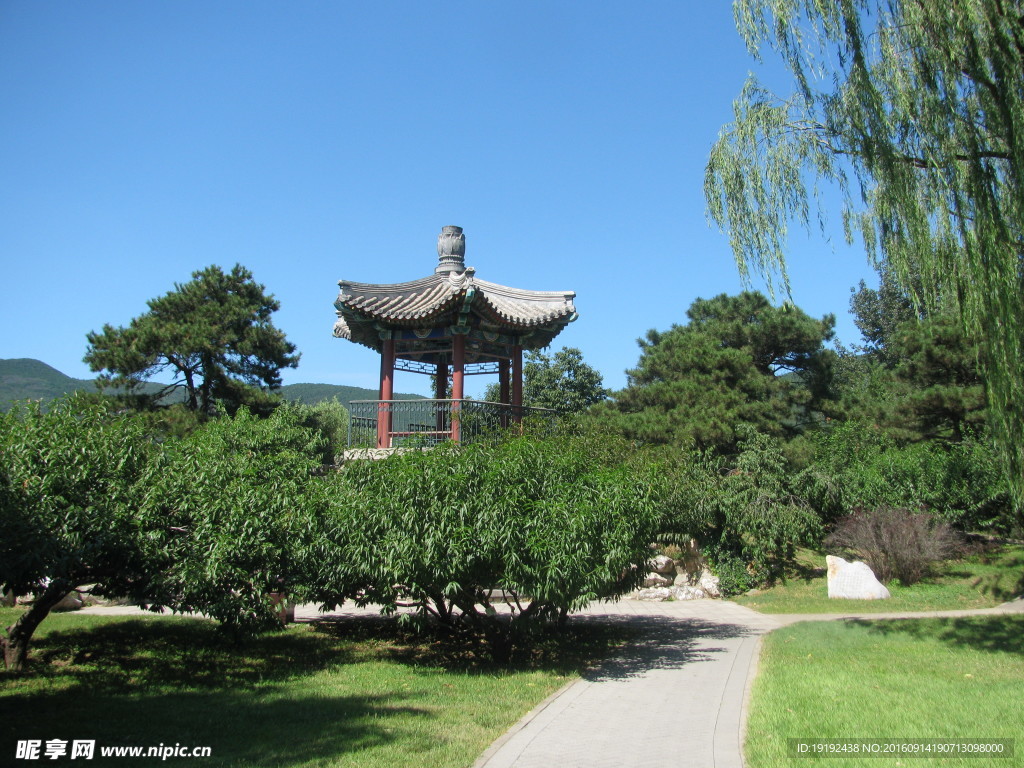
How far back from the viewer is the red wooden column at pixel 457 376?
436 inches

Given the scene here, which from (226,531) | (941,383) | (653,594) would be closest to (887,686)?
(226,531)

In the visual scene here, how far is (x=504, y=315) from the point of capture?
38.5 ft

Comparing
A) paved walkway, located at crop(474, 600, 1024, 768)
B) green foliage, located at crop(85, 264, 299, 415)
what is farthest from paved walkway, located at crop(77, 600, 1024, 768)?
green foliage, located at crop(85, 264, 299, 415)

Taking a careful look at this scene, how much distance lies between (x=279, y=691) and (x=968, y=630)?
30.1 ft

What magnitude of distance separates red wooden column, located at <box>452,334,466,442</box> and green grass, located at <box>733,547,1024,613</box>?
258 inches

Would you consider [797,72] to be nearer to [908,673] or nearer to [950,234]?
[950,234]

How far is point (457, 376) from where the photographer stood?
11570 millimetres

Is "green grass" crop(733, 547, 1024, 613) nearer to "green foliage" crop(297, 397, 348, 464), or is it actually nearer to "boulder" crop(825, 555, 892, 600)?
"boulder" crop(825, 555, 892, 600)

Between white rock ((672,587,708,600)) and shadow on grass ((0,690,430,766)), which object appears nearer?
shadow on grass ((0,690,430,766))

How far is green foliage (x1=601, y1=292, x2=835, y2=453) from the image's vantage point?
1767 cm

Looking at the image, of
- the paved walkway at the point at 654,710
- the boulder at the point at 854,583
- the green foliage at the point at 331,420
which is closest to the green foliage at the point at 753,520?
the boulder at the point at 854,583

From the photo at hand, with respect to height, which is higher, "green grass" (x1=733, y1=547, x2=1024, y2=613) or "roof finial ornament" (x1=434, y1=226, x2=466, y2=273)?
"roof finial ornament" (x1=434, y1=226, x2=466, y2=273)

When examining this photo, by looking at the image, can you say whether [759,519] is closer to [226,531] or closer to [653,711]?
[653,711]

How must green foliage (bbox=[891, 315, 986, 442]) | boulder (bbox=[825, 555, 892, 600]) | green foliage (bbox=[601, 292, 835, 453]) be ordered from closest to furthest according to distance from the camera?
boulder (bbox=[825, 555, 892, 600]) < green foliage (bbox=[891, 315, 986, 442]) < green foliage (bbox=[601, 292, 835, 453])
